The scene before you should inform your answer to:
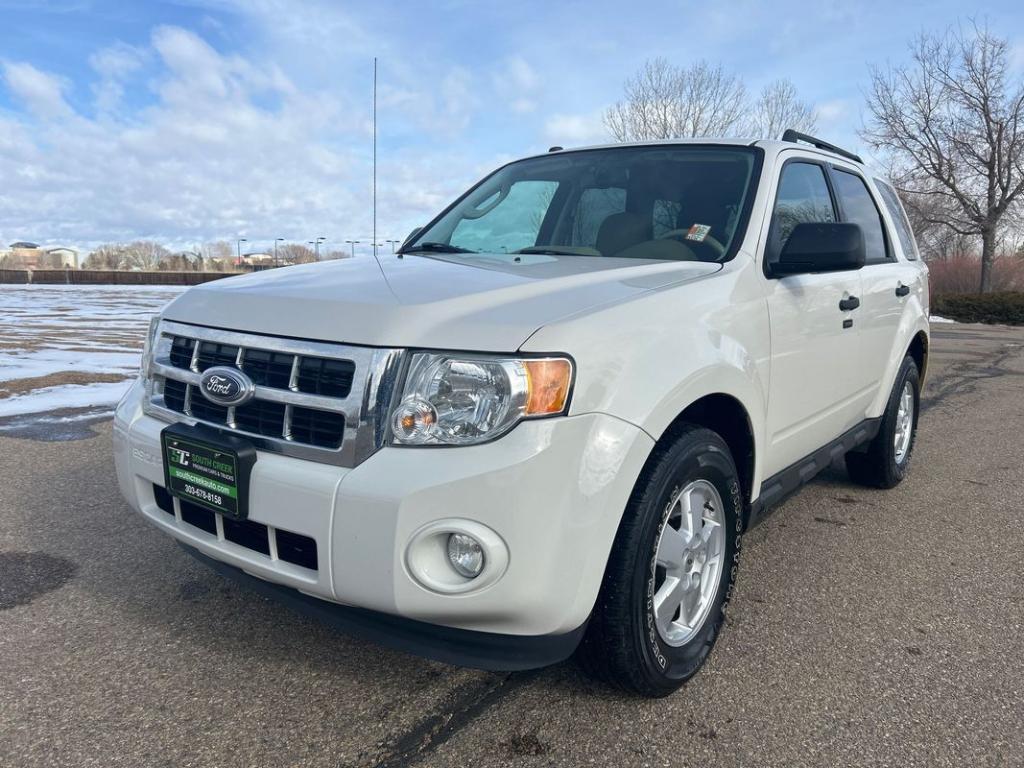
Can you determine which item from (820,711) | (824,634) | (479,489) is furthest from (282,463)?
(824,634)

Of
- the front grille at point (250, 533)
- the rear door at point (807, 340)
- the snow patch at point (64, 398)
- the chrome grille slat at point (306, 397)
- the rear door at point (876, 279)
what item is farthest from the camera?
the snow patch at point (64, 398)

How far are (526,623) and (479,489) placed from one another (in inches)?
14.7

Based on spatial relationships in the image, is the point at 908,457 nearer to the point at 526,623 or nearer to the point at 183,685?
the point at 526,623

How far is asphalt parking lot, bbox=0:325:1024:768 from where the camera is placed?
2.19 m

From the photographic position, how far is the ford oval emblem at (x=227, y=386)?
2.25 meters

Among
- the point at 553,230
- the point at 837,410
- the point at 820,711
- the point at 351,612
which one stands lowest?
the point at 820,711

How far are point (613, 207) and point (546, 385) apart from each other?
171 centimetres

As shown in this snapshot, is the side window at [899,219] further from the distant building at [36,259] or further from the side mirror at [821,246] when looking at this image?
the distant building at [36,259]

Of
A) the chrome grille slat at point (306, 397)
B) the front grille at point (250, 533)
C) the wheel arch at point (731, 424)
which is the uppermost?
the chrome grille slat at point (306, 397)

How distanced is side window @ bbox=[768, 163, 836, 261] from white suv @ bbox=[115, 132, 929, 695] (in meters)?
0.04

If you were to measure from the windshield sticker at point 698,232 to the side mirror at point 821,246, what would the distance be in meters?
0.29

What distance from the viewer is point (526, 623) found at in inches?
78.8

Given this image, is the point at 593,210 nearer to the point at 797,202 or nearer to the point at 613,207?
the point at 613,207

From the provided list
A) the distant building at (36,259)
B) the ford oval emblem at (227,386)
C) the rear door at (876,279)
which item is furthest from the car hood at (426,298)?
the distant building at (36,259)
